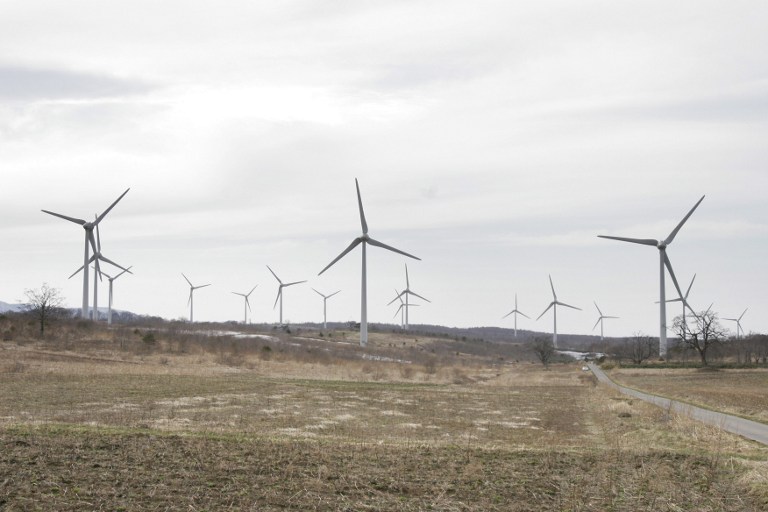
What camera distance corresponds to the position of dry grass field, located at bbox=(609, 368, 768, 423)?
39844 mm

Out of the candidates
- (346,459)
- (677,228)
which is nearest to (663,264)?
(677,228)

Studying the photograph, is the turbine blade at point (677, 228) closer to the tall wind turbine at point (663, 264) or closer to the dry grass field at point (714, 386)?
the tall wind turbine at point (663, 264)

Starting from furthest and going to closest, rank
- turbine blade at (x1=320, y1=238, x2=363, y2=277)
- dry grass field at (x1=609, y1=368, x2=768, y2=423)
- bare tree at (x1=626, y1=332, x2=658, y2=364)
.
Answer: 1. bare tree at (x1=626, y1=332, x2=658, y2=364)
2. turbine blade at (x1=320, y1=238, x2=363, y2=277)
3. dry grass field at (x1=609, y1=368, x2=768, y2=423)

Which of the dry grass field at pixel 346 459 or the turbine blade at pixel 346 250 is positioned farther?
the turbine blade at pixel 346 250

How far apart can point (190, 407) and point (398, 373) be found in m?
45.9

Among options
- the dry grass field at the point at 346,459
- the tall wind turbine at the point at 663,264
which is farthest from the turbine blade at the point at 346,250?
the dry grass field at the point at 346,459

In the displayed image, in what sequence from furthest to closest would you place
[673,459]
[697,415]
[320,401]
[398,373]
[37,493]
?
[398,373]
[320,401]
[697,415]
[673,459]
[37,493]

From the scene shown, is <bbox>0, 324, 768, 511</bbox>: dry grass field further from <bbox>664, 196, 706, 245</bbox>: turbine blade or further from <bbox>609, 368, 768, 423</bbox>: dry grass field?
<bbox>664, 196, 706, 245</bbox>: turbine blade

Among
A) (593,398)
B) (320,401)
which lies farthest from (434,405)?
(593,398)

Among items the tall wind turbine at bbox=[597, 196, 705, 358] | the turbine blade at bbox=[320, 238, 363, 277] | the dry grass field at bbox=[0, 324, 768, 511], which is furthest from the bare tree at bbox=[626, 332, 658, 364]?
the dry grass field at bbox=[0, 324, 768, 511]

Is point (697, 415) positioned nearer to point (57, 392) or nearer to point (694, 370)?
point (57, 392)

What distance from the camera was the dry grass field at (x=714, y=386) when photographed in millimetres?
39844

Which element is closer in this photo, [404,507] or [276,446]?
[404,507]

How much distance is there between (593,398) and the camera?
52688mm
